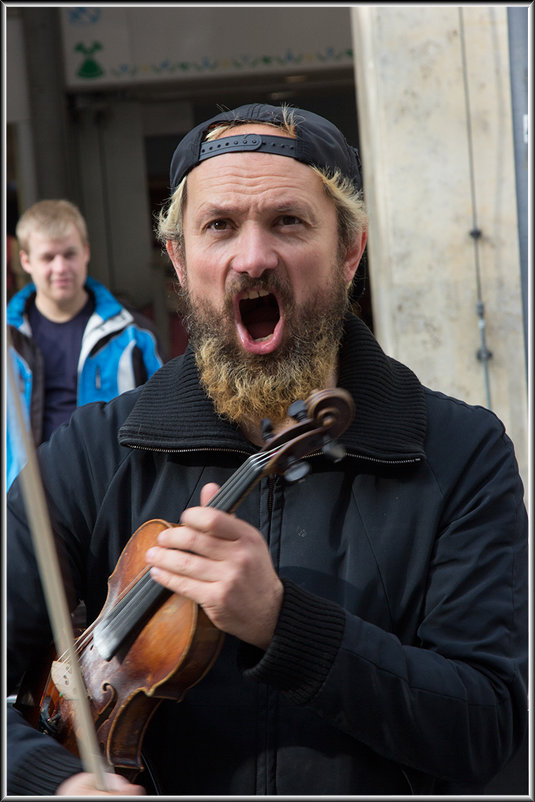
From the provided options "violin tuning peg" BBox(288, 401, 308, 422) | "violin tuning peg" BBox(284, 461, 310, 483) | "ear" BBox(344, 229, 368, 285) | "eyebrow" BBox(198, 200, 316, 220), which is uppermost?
"eyebrow" BBox(198, 200, 316, 220)

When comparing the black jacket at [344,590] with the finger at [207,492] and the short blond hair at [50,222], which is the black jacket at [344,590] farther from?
the short blond hair at [50,222]

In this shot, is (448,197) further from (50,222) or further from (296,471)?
(296,471)

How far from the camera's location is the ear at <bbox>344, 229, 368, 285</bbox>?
211 centimetres

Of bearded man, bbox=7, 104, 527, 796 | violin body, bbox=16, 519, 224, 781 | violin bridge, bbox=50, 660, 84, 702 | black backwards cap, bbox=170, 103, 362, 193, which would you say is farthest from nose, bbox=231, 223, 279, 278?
violin bridge, bbox=50, 660, 84, 702

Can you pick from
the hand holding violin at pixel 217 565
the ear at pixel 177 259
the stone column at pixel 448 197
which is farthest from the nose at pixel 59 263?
the hand holding violin at pixel 217 565

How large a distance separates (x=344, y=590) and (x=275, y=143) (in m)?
0.88

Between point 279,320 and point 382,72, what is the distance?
3.70 meters

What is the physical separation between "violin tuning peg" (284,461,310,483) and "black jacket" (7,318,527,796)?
6.6 inches

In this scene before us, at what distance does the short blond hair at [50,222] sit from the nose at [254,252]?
3036 mm

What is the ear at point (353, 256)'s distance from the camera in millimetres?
2105

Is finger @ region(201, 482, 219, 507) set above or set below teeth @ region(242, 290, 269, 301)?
below

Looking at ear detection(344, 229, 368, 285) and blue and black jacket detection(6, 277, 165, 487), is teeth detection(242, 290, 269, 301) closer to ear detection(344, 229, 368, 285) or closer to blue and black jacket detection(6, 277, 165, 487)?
ear detection(344, 229, 368, 285)

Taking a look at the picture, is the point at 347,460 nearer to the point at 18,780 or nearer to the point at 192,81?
the point at 18,780

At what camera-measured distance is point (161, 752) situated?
176cm
